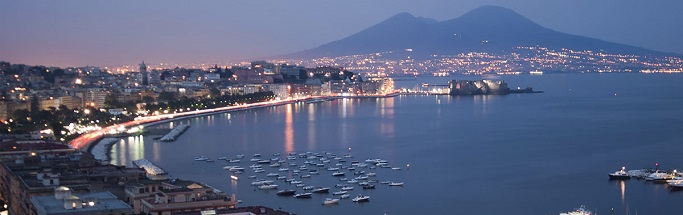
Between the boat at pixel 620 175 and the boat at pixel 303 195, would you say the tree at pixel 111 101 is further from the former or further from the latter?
the boat at pixel 620 175

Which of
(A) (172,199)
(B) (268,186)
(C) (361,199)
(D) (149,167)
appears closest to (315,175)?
(B) (268,186)

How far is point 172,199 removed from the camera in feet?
18.8

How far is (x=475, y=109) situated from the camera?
25.3 m

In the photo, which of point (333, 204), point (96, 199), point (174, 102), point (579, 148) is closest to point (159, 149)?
point (333, 204)

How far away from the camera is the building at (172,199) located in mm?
5703

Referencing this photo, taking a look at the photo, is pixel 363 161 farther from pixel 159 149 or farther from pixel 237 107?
pixel 237 107

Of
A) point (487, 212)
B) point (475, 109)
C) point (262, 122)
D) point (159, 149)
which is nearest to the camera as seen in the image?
point (487, 212)

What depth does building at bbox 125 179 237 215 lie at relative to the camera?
570 centimetres

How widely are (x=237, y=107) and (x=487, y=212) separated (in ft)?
58.0

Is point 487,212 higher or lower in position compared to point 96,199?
lower

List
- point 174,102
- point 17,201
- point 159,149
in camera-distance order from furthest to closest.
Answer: point 174,102
point 159,149
point 17,201

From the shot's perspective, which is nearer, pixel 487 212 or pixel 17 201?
pixel 17 201

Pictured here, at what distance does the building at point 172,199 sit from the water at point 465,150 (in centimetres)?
249

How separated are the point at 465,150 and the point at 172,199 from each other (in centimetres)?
878
